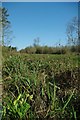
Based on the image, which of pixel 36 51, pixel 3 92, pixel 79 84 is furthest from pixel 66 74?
pixel 36 51

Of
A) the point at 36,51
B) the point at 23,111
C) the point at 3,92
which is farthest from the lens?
the point at 36,51

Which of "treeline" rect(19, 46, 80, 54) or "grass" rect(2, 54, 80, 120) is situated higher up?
"treeline" rect(19, 46, 80, 54)

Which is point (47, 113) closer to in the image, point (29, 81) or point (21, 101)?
point (21, 101)

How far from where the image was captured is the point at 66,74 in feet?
12.0

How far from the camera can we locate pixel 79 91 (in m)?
2.82

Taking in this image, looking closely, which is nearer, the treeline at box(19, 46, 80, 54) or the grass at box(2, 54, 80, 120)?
the grass at box(2, 54, 80, 120)

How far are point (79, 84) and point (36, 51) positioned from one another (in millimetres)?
6300

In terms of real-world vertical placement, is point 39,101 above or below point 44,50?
below

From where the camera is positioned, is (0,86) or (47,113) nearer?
(47,113)

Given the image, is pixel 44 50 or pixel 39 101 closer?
pixel 39 101

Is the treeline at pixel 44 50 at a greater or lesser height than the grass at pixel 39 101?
greater

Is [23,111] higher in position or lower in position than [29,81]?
lower

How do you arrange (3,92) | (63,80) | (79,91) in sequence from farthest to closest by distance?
(63,80) → (3,92) → (79,91)

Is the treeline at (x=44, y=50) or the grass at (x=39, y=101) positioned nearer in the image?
the grass at (x=39, y=101)
